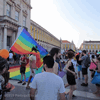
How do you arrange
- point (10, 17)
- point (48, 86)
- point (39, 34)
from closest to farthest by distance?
1. point (48, 86)
2. point (10, 17)
3. point (39, 34)

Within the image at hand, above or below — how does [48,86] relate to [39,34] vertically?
below

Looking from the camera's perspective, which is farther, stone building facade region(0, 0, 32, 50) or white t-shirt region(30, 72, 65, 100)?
stone building facade region(0, 0, 32, 50)

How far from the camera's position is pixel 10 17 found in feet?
51.6

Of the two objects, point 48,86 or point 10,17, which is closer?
point 48,86

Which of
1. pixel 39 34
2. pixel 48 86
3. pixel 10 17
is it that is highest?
pixel 39 34

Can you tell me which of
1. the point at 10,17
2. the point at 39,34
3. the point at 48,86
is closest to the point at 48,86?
the point at 48,86

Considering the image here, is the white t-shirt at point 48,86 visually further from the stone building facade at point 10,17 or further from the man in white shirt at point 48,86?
the stone building facade at point 10,17

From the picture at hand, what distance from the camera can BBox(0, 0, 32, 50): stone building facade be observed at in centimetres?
1528

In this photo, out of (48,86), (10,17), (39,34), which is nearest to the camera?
(48,86)

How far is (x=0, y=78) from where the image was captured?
203cm

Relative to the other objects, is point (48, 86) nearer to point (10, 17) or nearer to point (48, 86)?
point (48, 86)

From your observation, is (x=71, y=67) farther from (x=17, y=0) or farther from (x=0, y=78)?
(x=17, y=0)

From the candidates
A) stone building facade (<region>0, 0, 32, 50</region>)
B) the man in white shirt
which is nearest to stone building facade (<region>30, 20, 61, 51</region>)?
stone building facade (<region>0, 0, 32, 50</region>)

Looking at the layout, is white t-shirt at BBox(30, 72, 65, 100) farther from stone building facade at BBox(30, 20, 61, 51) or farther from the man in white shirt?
stone building facade at BBox(30, 20, 61, 51)
